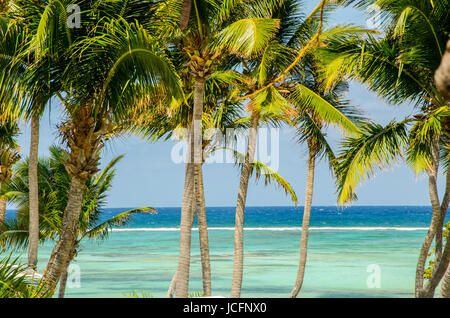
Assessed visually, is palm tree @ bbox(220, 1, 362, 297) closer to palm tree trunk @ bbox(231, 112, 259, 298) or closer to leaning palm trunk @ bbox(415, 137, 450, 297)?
palm tree trunk @ bbox(231, 112, 259, 298)

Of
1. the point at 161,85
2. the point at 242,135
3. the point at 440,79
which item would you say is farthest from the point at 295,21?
the point at 440,79

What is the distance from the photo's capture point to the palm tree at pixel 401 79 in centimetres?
825

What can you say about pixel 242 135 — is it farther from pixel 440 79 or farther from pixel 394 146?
pixel 440 79

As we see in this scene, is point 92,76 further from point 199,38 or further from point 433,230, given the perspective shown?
point 433,230

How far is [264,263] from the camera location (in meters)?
34.7

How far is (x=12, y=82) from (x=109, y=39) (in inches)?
63.7

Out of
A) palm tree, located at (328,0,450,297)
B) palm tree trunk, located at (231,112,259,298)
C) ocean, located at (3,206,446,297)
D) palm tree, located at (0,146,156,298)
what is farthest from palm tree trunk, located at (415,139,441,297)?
palm tree, located at (0,146,156,298)

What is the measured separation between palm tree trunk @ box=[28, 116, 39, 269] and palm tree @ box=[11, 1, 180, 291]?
1.81 metres

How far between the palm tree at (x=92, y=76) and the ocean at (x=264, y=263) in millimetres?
4187

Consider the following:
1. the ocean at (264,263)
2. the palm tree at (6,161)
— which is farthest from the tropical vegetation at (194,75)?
the ocean at (264,263)

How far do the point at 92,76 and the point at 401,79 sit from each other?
17.5 feet

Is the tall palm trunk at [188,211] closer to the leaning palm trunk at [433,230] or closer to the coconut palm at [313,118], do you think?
the coconut palm at [313,118]

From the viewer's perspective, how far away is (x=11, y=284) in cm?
540

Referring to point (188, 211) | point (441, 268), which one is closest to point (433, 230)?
point (441, 268)
